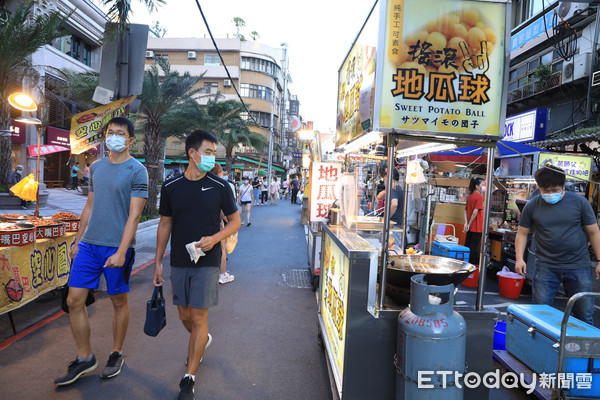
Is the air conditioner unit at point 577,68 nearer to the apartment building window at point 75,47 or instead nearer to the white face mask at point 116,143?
the white face mask at point 116,143

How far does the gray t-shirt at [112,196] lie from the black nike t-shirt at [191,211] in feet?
1.10

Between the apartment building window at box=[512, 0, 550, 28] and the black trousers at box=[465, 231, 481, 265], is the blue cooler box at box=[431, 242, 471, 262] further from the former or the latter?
the apartment building window at box=[512, 0, 550, 28]

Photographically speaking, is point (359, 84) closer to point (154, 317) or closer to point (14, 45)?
point (154, 317)

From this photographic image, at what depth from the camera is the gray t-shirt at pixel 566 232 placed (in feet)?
11.8

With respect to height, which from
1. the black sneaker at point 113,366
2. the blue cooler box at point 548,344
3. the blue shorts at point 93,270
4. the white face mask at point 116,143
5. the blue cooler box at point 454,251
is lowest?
the black sneaker at point 113,366

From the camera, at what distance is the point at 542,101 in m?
17.9

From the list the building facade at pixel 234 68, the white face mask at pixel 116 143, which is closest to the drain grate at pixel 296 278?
the white face mask at pixel 116 143

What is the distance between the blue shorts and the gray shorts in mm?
571

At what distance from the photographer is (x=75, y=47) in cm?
2239

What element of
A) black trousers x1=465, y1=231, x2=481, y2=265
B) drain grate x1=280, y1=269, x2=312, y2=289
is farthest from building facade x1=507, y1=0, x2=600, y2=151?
drain grate x1=280, y1=269, x2=312, y2=289

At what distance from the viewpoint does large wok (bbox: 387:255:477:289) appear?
258 centimetres

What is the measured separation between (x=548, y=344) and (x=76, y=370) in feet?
12.9

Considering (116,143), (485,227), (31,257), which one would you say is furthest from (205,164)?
(31,257)

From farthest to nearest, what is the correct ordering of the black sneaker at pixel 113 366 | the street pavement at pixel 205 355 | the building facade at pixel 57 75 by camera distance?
1. the building facade at pixel 57 75
2. the black sneaker at pixel 113 366
3. the street pavement at pixel 205 355
